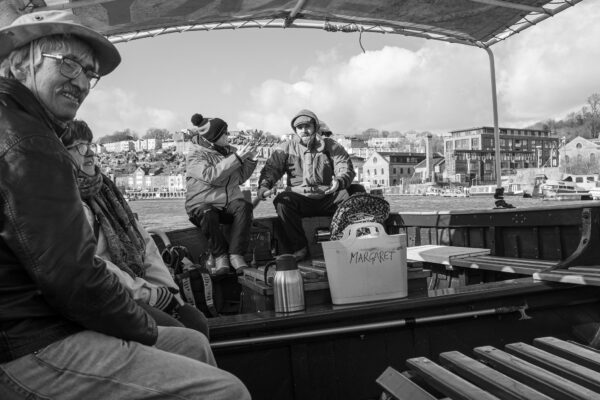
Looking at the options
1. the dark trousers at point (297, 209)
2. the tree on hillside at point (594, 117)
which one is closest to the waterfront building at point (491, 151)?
the tree on hillside at point (594, 117)

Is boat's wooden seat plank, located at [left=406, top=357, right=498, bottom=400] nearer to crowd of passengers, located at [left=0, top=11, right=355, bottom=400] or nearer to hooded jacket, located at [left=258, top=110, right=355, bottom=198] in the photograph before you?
crowd of passengers, located at [left=0, top=11, right=355, bottom=400]

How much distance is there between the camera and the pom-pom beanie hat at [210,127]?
469 centimetres

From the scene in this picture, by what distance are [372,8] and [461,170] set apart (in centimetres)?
12046

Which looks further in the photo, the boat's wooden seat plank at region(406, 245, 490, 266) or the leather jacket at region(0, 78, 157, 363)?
the boat's wooden seat plank at region(406, 245, 490, 266)

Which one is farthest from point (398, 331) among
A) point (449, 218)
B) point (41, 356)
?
point (449, 218)

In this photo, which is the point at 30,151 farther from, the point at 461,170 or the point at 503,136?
the point at 503,136

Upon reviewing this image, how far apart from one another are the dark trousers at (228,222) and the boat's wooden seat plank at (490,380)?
275 cm

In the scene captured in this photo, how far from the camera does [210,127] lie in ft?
15.4

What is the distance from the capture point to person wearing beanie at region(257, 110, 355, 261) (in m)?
5.12

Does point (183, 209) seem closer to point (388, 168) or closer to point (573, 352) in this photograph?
point (573, 352)

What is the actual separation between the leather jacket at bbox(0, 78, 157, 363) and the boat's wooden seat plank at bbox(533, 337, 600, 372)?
1.64 metres

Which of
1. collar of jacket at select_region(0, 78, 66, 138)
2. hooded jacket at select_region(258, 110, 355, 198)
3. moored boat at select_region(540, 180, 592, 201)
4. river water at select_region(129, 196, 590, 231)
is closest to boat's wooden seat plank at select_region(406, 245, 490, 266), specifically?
river water at select_region(129, 196, 590, 231)

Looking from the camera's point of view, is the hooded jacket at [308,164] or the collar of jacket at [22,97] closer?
the collar of jacket at [22,97]

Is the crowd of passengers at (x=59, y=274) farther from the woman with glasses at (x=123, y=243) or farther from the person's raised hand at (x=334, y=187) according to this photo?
the person's raised hand at (x=334, y=187)
